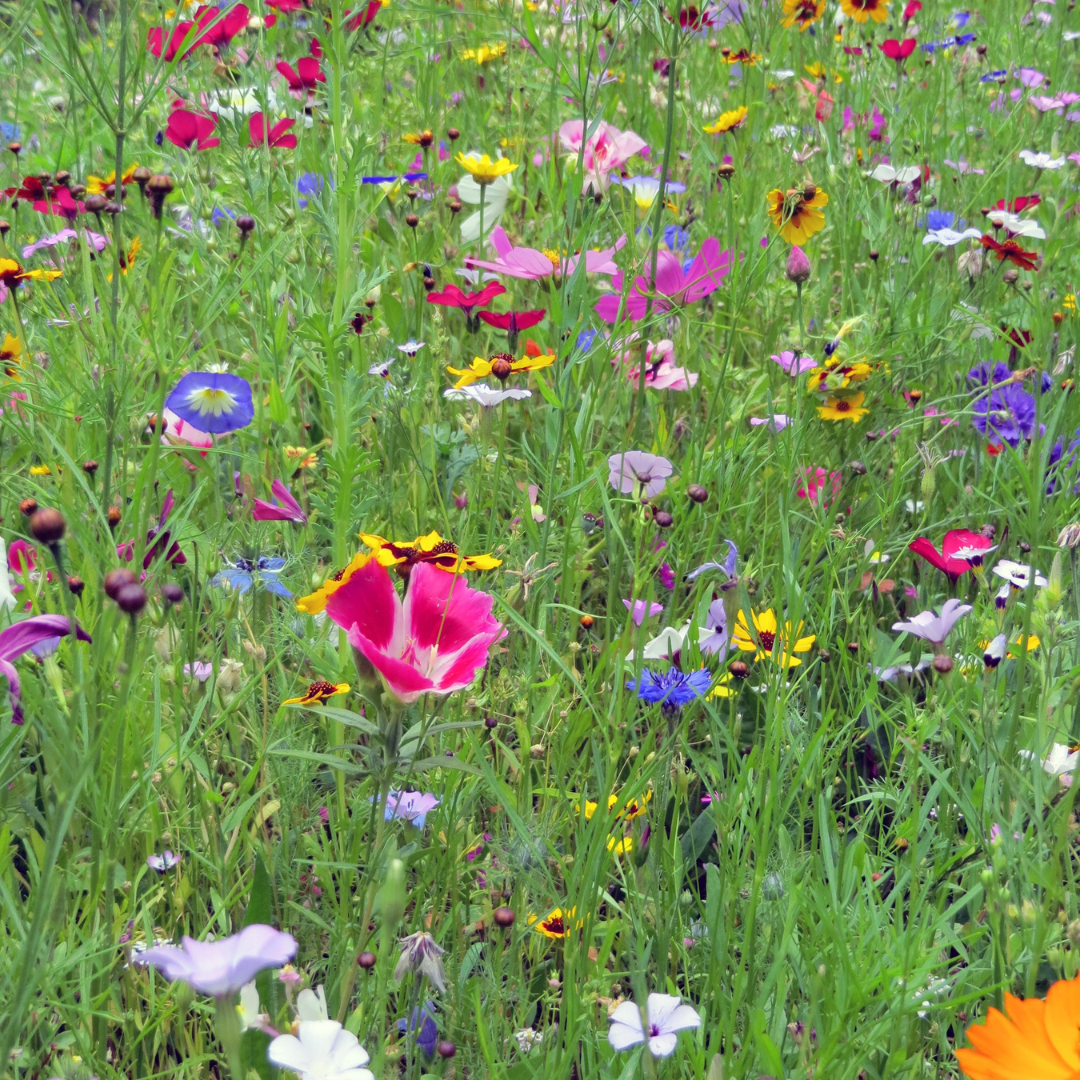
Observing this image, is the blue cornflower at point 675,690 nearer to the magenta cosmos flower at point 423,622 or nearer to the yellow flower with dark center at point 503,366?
the magenta cosmos flower at point 423,622

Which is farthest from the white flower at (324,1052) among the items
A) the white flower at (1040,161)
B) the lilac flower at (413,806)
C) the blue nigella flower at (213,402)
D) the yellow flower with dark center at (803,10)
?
the yellow flower with dark center at (803,10)

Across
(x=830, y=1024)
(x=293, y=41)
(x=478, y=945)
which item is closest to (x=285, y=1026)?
(x=478, y=945)

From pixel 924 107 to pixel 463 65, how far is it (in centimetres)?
120

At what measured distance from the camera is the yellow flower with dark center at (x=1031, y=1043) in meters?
0.57

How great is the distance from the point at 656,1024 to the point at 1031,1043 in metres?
0.24

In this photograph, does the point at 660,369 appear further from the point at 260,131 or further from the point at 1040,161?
the point at 1040,161

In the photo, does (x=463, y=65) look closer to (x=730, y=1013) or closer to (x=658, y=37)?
(x=658, y=37)

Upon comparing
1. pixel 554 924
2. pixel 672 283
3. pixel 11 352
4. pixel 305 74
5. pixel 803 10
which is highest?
pixel 803 10

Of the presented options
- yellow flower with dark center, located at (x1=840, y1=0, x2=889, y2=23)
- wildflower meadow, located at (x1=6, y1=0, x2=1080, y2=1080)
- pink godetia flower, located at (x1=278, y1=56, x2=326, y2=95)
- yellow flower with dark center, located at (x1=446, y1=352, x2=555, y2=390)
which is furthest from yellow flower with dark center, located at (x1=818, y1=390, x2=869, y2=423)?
yellow flower with dark center, located at (x1=840, y1=0, x2=889, y2=23)

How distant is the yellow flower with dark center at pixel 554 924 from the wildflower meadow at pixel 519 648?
0.05 ft

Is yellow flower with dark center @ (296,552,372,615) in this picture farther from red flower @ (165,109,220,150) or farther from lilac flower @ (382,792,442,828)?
red flower @ (165,109,220,150)

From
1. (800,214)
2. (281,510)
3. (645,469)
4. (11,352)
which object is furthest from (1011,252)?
(11,352)

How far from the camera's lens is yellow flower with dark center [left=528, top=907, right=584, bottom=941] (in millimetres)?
817

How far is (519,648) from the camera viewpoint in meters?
1.21
